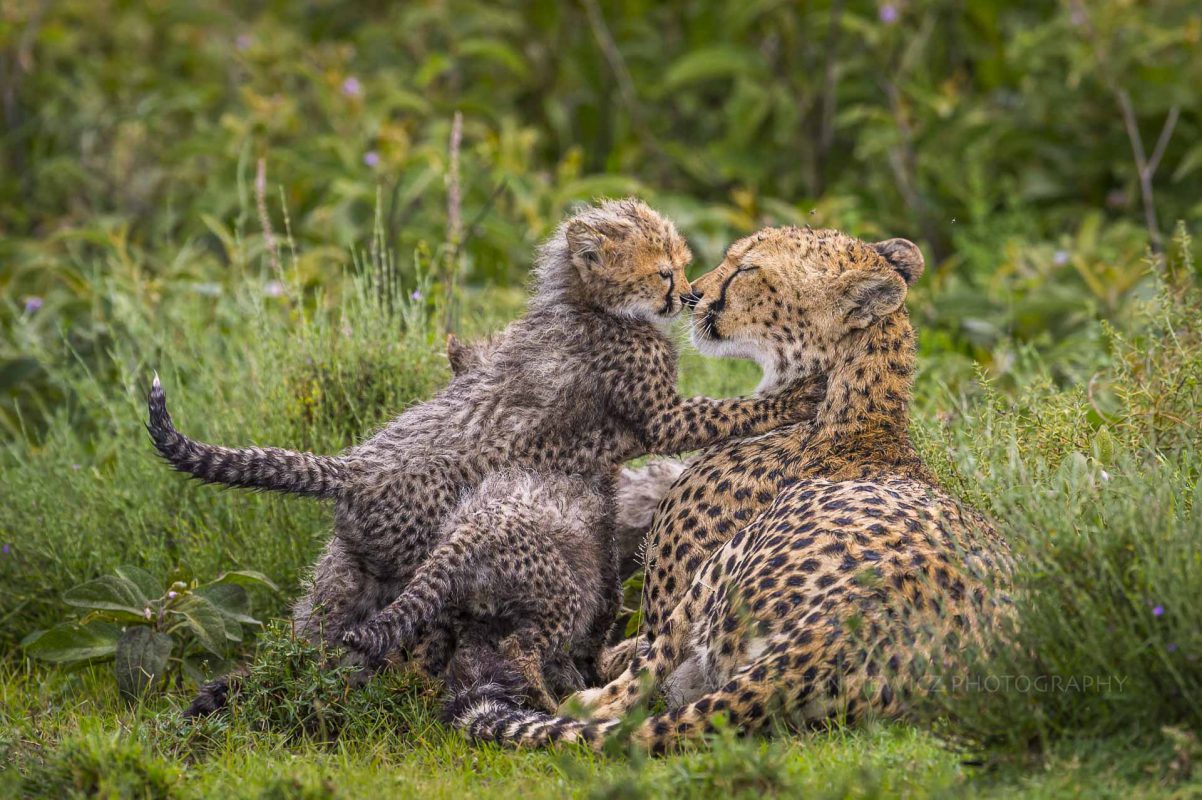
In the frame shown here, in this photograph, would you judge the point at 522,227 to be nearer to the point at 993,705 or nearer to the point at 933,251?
the point at 933,251

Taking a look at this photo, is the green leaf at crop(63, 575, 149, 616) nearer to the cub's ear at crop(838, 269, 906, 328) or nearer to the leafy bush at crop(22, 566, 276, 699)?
the leafy bush at crop(22, 566, 276, 699)

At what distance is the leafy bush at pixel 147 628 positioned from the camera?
4477 mm

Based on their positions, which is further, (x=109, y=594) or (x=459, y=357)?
(x=459, y=357)

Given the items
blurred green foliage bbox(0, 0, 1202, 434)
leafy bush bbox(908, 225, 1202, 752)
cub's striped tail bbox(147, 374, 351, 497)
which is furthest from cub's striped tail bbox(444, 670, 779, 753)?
blurred green foliage bbox(0, 0, 1202, 434)

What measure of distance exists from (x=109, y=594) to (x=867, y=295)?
2.53 metres

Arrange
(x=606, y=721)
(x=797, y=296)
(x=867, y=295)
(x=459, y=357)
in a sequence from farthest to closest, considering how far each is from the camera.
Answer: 1. (x=459, y=357)
2. (x=797, y=296)
3. (x=867, y=295)
4. (x=606, y=721)

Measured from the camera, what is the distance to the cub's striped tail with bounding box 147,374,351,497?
4059 millimetres

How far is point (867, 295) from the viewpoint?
4.45 m

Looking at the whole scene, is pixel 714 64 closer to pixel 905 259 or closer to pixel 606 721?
pixel 905 259

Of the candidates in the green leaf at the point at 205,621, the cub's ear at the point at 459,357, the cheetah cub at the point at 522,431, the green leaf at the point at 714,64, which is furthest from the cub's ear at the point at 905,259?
the green leaf at the point at 714,64

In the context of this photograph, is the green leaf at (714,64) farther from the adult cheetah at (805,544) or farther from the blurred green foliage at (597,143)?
the adult cheetah at (805,544)

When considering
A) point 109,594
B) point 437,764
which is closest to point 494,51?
point 109,594

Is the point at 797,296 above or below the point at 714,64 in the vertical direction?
below

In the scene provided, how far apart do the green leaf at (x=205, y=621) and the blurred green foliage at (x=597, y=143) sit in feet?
6.50
